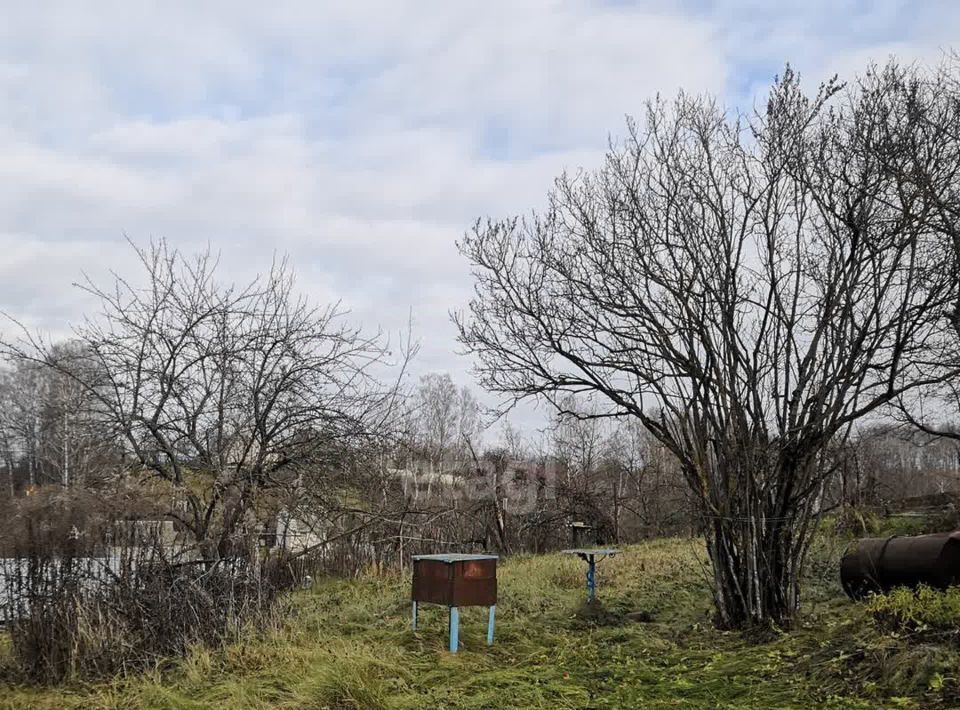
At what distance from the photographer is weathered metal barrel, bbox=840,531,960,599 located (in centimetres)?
662

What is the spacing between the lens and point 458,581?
727cm

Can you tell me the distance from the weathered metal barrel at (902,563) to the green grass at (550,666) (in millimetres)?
384

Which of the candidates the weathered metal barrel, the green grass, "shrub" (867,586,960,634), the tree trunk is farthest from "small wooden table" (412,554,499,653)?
the weathered metal barrel

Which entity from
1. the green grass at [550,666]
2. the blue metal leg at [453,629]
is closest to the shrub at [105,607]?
the green grass at [550,666]

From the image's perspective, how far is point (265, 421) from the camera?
8109mm

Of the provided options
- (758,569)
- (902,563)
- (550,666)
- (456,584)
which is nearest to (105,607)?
(456,584)

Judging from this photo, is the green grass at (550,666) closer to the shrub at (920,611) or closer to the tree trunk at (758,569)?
the shrub at (920,611)

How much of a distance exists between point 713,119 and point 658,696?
558cm

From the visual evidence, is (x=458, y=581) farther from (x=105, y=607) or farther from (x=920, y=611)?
(x=920, y=611)

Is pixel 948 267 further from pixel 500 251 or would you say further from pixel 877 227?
pixel 500 251

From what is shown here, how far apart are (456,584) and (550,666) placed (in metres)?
1.14

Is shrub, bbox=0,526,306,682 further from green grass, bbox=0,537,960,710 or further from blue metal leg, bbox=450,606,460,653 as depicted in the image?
blue metal leg, bbox=450,606,460,653

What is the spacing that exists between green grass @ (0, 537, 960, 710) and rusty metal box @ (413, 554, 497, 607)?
17.8 inches

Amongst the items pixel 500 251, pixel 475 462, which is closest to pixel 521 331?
pixel 500 251
